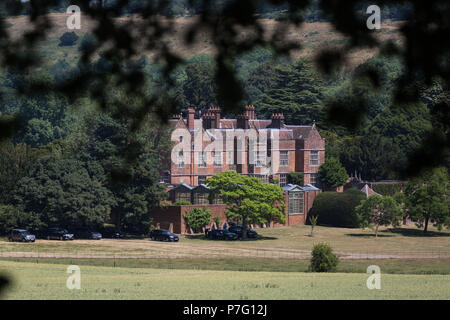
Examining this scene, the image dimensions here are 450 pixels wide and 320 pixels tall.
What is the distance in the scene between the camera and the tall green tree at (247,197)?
61.9 metres

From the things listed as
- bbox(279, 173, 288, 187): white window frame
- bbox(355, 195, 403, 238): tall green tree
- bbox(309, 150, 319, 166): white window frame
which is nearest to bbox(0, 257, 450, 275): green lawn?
bbox(355, 195, 403, 238): tall green tree

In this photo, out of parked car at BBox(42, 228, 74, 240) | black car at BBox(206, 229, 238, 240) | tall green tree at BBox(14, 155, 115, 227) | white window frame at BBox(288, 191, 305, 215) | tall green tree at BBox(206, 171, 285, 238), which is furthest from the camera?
white window frame at BBox(288, 191, 305, 215)

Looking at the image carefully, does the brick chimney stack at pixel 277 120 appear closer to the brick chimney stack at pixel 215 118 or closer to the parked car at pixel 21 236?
the brick chimney stack at pixel 215 118

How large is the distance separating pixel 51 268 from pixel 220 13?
3487 cm

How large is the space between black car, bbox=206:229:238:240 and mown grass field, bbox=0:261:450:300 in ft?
76.7

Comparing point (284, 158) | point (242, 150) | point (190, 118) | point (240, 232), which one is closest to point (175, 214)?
point (240, 232)

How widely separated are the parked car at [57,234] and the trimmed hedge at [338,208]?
26.2 m

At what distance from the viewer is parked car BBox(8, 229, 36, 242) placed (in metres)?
56.2

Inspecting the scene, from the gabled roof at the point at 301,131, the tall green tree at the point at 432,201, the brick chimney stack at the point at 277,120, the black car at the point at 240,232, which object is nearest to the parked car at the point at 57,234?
the black car at the point at 240,232

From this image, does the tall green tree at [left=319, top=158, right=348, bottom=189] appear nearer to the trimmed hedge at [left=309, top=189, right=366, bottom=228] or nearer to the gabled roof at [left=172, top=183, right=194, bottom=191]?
the trimmed hedge at [left=309, top=189, right=366, bottom=228]

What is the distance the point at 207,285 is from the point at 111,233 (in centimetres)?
3257

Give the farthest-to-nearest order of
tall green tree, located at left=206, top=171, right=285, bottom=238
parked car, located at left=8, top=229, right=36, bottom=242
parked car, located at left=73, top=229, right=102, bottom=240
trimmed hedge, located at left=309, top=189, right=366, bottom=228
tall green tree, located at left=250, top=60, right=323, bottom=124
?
1. tall green tree, located at left=250, top=60, right=323, bottom=124
2. trimmed hedge, located at left=309, top=189, right=366, bottom=228
3. tall green tree, located at left=206, top=171, right=285, bottom=238
4. parked car, located at left=73, top=229, right=102, bottom=240
5. parked car, located at left=8, top=229, right=36, bottom=242

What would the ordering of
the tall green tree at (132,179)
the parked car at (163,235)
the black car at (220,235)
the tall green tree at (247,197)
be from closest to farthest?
the parked car at (163,235) < the tall green tree at (132,179) < the tall green tree at (247,197) < the black car at (220,235)
